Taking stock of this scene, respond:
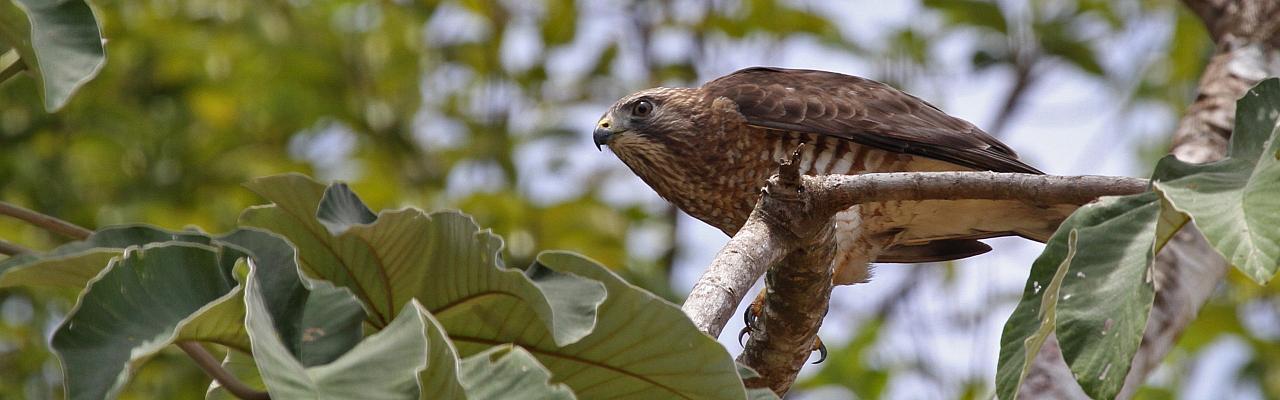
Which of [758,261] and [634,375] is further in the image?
[758,261]

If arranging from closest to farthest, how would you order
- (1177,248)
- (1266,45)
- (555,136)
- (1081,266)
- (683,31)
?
(1081,266), (1177,248), (1266,45), (555,136), (683,31)

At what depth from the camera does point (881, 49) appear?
684 cm

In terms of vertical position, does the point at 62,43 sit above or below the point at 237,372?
above

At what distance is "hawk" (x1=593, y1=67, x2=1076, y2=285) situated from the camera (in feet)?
12.9

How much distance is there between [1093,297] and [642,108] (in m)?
2.97

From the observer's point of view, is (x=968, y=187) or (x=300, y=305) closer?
(x=300, y=305)

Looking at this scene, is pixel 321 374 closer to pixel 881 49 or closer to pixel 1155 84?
pixel 881 49

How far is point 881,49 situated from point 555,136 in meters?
1.82

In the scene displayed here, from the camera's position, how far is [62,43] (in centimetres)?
153

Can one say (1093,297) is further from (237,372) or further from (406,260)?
(237,372)

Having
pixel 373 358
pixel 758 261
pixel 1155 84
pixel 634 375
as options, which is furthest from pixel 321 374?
pixel 1155 84

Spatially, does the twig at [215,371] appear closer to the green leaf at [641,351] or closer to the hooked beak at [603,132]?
the green leaf at [641,351]

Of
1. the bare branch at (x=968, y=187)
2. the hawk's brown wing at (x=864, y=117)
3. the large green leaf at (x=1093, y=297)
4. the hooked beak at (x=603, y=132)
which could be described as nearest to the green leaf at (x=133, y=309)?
the large green leaf at (x=1093, y=297)

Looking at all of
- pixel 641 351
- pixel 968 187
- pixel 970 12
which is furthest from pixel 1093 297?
pixel 970 12
